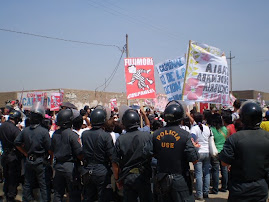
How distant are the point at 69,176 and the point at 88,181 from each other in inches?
19.6

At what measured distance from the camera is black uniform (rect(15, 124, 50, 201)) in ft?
18.2

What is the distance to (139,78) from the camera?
830 centimetres

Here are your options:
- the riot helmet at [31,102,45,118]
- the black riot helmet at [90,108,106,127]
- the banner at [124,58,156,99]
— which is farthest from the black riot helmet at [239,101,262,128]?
the banner at [124,58,156,99]

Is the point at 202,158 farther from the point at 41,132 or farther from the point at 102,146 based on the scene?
the point at 41,132

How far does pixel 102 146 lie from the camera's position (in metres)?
4.64

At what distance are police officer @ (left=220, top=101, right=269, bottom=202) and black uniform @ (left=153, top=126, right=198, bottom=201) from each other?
1.77 ft

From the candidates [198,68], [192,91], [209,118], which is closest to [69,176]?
[209,118]

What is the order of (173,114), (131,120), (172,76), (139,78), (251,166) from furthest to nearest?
(172,76), (139,78), (131,120), (173,114), (251,166)

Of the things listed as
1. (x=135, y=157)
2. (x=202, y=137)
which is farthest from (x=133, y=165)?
(x=202, y=137)

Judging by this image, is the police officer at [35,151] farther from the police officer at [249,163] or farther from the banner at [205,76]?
the banner at [205,76]

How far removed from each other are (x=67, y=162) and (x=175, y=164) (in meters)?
2.16

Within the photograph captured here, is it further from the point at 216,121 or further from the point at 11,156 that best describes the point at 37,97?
the point at 216,121

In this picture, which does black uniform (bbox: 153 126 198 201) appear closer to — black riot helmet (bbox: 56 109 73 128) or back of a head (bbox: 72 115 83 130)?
black riot helmet (bbox: 56 109 73 128)

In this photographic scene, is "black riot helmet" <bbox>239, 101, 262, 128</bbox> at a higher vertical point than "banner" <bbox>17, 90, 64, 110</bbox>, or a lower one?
lower
